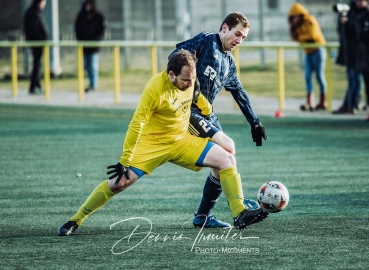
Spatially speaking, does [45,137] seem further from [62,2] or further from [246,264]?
[62,2]

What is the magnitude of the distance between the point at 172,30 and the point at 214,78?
2212cm

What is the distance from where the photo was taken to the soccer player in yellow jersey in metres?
7.37

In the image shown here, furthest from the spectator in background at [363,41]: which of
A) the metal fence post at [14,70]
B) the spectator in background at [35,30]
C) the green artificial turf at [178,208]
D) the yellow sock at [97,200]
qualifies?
the yellow sock at [97,200]

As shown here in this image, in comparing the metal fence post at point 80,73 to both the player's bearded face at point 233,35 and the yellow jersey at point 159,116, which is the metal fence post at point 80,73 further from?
the yellow jersey at point 159,116

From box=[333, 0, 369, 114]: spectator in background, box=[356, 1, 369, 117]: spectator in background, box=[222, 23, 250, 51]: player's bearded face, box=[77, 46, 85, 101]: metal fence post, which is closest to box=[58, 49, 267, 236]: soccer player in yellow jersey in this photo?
box=[222, 23, 250, 51]: player's bearded face

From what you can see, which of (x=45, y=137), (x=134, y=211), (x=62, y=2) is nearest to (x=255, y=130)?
(x=134, y=211)

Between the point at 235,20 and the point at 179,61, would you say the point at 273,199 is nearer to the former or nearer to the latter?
the point at 179,61

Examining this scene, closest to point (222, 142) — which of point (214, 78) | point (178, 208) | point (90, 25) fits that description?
point (214, 78)

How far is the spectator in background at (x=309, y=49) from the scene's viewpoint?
1828cm

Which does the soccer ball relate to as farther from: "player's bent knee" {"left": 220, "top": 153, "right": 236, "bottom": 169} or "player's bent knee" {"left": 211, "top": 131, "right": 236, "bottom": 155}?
"player's bent knee" {"left": 211, "top": 131, "right": 236, "bottom": 155}

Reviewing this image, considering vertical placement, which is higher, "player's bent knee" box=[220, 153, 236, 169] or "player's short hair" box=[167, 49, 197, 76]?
"player's short hair" box=[167, 49, 197, 76]

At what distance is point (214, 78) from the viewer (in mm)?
8141

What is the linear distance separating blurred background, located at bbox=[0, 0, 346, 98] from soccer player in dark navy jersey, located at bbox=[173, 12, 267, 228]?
16.6 m

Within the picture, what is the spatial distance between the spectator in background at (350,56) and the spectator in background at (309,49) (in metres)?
0.39
